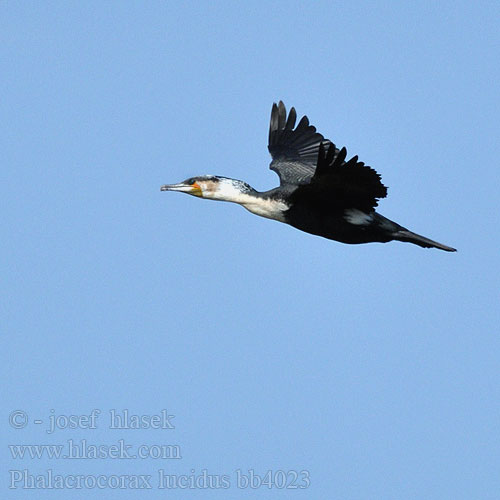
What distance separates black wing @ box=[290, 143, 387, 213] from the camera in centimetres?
1179

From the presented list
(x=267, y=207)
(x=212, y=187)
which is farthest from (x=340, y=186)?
(x=212, y=187)

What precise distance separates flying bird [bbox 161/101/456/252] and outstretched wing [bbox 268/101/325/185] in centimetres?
68

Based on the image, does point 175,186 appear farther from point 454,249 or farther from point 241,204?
point 454,249

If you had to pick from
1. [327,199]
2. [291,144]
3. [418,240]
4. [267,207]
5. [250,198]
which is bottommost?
[418,240]

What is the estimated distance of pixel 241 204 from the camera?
1380 cm

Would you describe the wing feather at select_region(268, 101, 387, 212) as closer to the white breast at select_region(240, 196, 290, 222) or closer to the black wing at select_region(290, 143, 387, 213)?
the black wing at select_region(290, 143, 387, 213)

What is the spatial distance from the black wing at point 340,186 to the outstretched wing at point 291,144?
2.21 meters

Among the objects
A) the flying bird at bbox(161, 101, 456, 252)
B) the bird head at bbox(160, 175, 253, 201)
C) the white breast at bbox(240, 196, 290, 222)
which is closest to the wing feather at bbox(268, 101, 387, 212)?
the flying bird at bbox(161, 101, 456, 252)

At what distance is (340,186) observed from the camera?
12367 mm

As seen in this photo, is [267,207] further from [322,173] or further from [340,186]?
[322,173]

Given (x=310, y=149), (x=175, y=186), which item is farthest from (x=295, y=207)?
(x=310, y=149)

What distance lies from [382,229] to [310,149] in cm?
280

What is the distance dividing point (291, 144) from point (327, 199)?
333cm

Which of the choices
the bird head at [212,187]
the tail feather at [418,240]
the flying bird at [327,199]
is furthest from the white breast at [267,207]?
the tail feather at [418,240]
